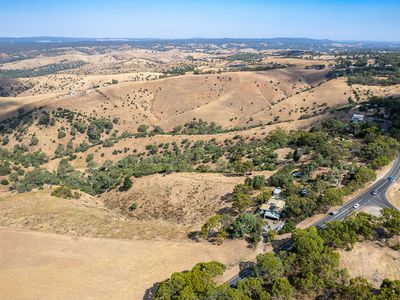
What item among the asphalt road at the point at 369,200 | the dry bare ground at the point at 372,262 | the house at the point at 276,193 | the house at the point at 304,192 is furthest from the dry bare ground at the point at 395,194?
the house at the point at 276,193

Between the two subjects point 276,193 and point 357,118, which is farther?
point 357,118

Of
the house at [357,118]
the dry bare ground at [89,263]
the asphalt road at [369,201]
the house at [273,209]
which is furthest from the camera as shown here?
the house at [357,118]

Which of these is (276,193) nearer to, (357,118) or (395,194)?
(395,194)

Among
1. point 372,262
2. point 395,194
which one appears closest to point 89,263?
point 372,262

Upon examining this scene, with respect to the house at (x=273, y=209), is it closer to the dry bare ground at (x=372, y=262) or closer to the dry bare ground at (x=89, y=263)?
the dry bare ground at (x=89, y=263)

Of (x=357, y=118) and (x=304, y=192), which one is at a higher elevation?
(x=357, y=118)

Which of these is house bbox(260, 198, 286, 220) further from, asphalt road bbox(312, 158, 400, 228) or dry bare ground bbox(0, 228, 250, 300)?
dry bare ground bbox(0, 228, 250, 300)

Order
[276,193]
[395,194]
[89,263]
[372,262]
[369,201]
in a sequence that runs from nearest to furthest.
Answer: [372,262] < [89,263] < [369,201] < [276,193] < [395,194]
